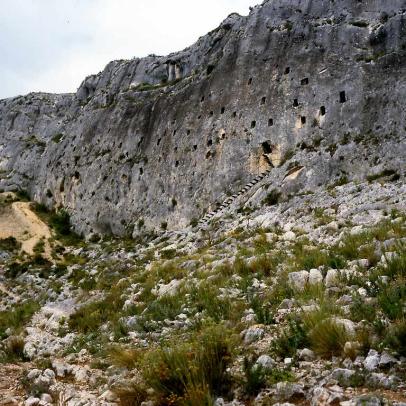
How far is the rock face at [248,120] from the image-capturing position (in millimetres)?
23875

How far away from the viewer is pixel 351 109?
24984 millimetres

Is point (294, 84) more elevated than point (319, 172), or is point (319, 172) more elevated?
point (294, 84)

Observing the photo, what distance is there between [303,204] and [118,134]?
2577 centimetres

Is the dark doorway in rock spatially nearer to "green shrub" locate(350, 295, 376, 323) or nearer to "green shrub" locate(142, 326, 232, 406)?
"green shrub" locate(350, 295, 376, 323)

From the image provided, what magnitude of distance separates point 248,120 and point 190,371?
82.6 ft

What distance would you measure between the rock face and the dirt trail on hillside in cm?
312

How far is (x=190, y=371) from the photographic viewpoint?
17.6ft

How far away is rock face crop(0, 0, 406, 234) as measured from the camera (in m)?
23.9

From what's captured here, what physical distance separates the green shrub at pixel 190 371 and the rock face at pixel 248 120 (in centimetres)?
1707

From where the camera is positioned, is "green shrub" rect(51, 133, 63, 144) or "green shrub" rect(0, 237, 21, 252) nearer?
"green shrub" rect(0, 237, 21, 252)

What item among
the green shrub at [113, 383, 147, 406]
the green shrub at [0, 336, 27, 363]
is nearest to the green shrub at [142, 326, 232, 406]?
the green shrub at [113, 383, 147, 406]

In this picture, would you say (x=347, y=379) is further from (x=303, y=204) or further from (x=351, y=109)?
(x=351, y=109)

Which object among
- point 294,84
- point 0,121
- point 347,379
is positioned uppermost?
point 0,121

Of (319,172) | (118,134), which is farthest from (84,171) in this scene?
(319,172)
